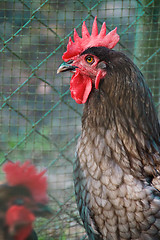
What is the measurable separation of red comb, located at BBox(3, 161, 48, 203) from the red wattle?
2.60 ft

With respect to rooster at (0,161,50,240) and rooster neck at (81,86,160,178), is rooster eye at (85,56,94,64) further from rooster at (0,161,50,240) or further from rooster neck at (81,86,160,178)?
rooster at (0,161,50,240)

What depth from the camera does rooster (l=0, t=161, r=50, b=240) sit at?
1.07m

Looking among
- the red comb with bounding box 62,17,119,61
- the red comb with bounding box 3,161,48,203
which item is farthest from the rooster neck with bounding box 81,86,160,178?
the red comb with bounding box 3,161,48,203

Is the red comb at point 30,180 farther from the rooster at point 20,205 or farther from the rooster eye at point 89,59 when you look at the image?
the rooster eye at point 89,59

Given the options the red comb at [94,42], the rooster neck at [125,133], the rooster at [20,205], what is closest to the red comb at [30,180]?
the rooster at [20,205]

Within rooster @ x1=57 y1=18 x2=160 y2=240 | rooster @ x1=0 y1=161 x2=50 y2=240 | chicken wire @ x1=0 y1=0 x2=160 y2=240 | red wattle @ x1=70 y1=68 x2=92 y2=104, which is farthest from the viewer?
chicken wire @ x1=0 y1=0 x2=160 y2=240

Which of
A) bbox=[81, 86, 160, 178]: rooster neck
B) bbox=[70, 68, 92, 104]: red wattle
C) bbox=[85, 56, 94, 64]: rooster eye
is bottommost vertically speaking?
bbox=[81, 86, 160, 178]: rooster neck

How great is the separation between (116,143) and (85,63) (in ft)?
1.49

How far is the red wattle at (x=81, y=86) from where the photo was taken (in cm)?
196

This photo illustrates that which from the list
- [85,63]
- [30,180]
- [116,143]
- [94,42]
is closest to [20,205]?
[30,180]

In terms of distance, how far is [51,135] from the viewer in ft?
10.9

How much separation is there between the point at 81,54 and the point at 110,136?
466 mm

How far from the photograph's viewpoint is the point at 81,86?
1993mm

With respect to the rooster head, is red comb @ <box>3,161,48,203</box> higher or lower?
lower
